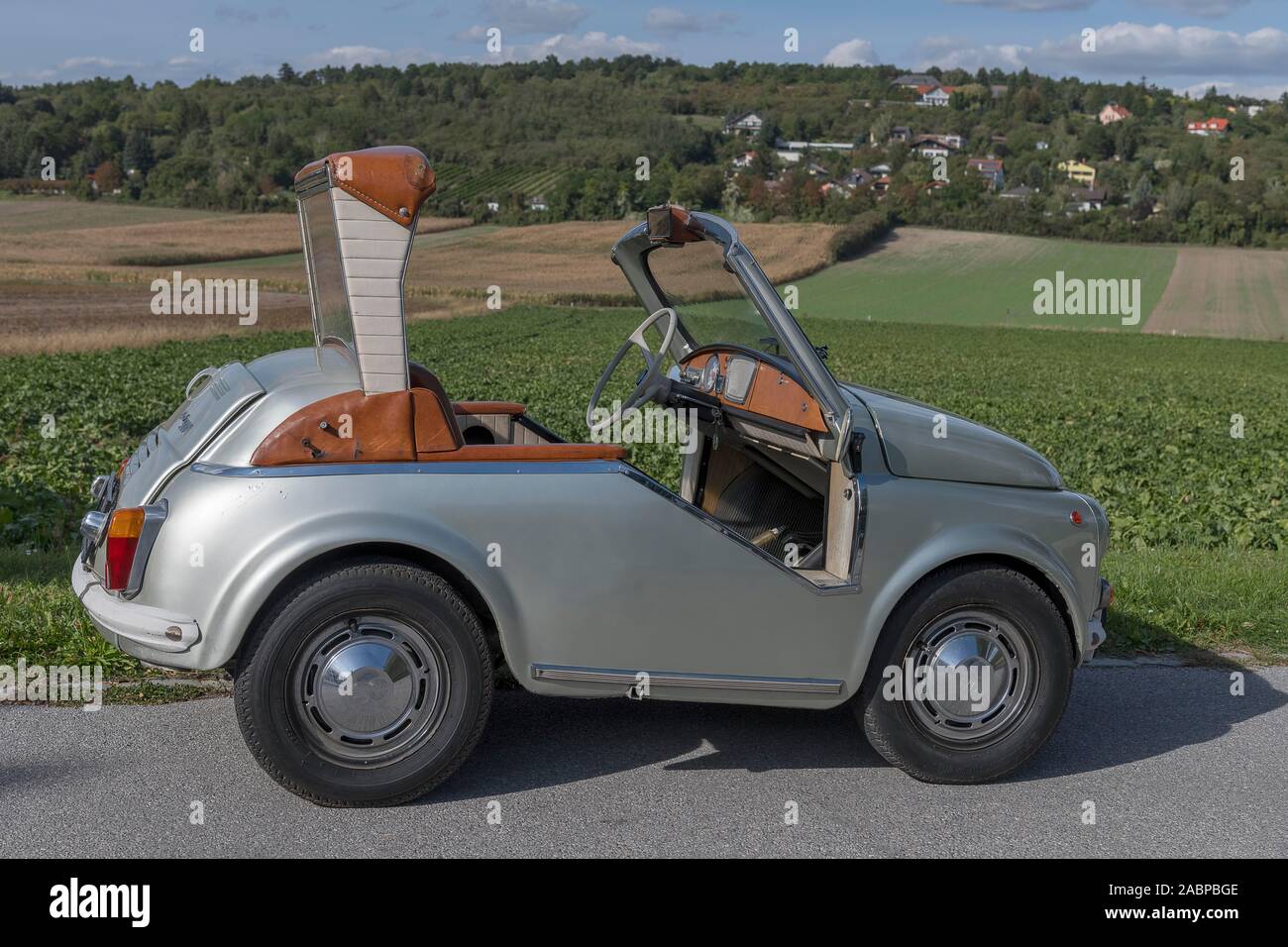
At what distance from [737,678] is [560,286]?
5484 centimetres

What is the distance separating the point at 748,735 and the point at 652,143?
9776 centimetres

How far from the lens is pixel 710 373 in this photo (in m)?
5.05

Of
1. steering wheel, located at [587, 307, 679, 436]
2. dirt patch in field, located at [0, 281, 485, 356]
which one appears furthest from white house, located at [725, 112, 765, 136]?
steering wheel, located at [587, 307, 679, 436]

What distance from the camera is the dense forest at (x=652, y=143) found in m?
80.8

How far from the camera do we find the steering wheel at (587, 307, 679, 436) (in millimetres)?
4785

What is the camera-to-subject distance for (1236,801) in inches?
172

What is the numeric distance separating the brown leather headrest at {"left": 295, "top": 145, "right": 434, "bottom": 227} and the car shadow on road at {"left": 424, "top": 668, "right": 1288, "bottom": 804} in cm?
191

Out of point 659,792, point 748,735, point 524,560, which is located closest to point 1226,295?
point 748,735

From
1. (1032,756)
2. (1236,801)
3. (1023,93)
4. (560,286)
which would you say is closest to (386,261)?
(1032,756)

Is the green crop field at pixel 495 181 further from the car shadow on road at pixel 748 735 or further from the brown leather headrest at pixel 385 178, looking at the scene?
the brown leather headrest at pixel 385 178

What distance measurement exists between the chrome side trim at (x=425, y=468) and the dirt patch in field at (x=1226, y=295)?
5564 centimetres

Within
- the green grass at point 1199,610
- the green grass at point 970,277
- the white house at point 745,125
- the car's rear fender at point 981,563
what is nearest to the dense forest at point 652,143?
the white house at point 745,125
